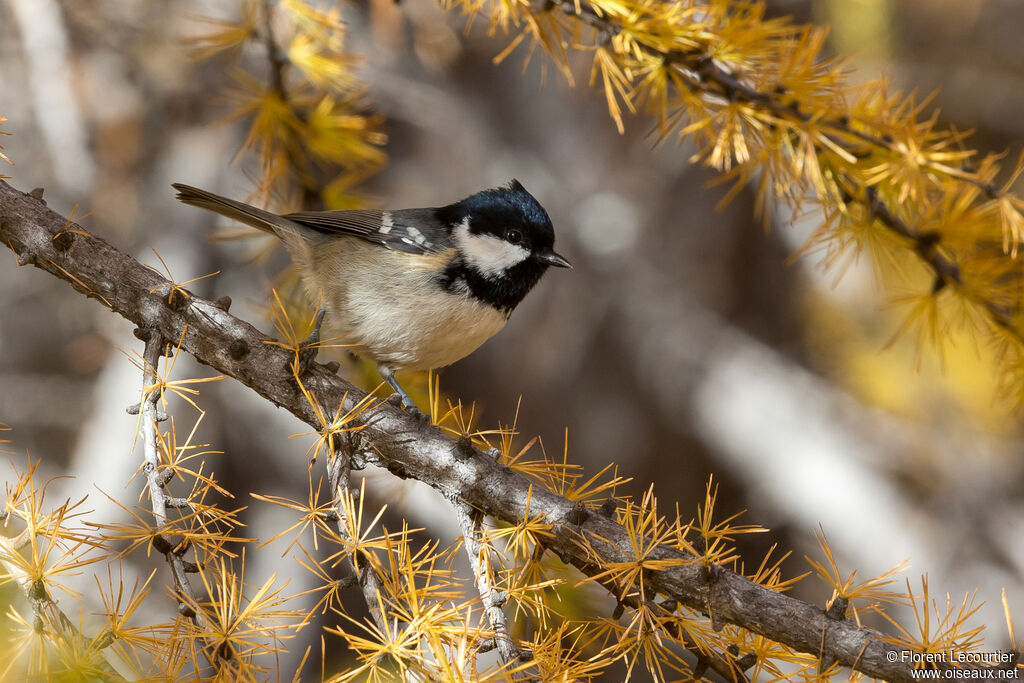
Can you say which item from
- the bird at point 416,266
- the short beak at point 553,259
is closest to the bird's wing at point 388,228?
the bird at point 416,266

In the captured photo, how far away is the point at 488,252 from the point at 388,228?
0.99ft

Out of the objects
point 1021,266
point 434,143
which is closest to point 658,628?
point 1021,266

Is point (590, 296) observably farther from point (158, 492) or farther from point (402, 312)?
point (158, 492)

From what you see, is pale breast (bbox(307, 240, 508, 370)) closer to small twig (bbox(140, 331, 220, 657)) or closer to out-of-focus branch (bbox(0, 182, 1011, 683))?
out-of-focus branch (bbox(0, 182, 1011, 683))

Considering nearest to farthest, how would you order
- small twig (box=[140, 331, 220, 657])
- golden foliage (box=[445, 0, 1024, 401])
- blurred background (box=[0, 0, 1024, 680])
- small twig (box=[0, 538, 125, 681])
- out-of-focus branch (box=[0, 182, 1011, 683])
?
small twig (box=[0, 538, 125, 681]) < small twig (box=[140, 331, 220, 657]) < out-of-focus branch (box=[0, 182, 1011, 683]) < golden foliage (box=[445, 0, 1024, 401]) < blurred background (box=[0, 0, 1024, 680])

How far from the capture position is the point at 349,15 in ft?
10.5

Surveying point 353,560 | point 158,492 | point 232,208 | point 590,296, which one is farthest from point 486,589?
point 590,296

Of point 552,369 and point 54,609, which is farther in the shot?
point 552,369

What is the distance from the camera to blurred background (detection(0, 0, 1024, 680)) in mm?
3145

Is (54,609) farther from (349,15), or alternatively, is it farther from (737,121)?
(349,15)

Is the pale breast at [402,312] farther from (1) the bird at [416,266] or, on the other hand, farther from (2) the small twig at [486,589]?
(2) the small twig at [486,589]

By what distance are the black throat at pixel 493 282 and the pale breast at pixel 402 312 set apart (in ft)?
0.07

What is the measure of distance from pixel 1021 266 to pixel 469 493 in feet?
5.08

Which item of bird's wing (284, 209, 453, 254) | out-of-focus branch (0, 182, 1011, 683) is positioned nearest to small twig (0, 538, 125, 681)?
out-of-focus branch (0, 182, 1011, 683)
